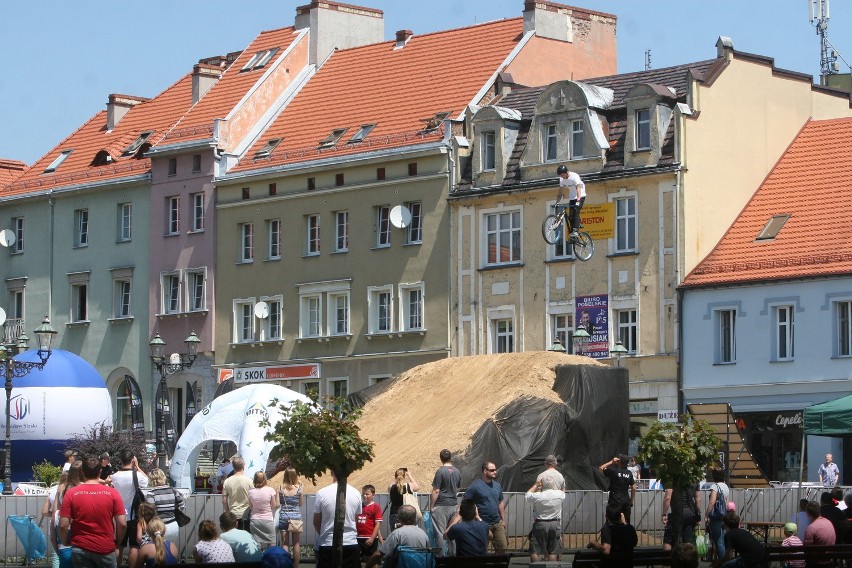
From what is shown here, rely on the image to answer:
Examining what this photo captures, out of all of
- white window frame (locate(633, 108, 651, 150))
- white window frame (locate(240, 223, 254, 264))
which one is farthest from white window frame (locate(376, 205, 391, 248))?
white window frame (locate(633, 108, 651, 150))

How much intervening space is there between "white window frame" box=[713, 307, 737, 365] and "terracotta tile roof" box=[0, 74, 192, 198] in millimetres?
24323

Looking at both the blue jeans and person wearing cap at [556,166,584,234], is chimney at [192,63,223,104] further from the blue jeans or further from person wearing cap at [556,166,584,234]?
the blue jeans

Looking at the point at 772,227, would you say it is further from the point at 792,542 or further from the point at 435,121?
the point at 792,542

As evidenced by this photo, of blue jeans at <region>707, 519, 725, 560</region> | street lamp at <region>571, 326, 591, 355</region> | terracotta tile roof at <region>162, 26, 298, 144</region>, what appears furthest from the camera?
terracotta tile roof at <region>162, 26, 298, 144</region>

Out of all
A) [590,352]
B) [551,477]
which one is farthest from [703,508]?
[590,352]

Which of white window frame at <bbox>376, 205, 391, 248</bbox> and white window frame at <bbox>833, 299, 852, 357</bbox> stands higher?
white window frame at <bbox>376, 205, 391, 248</bbox>

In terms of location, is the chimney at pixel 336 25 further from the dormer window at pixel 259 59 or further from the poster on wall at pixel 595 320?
the poster on wall at pixel 595 320

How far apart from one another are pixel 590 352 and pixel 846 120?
1046cm

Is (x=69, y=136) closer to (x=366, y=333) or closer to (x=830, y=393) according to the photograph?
(x=366, y=333)

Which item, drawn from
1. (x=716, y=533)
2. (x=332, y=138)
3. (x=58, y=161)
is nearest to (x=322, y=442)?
(x=716, y=533)

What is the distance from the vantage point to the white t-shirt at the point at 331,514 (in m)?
25.4

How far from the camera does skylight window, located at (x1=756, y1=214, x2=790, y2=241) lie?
55.2 m

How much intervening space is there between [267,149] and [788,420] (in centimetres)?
2249

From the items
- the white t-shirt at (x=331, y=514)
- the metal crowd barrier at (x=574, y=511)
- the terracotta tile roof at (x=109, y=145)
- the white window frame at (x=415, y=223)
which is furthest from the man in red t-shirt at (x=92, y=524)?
the terracotta tile roof at (x=109, y=145)
